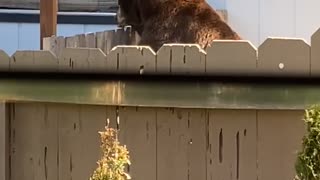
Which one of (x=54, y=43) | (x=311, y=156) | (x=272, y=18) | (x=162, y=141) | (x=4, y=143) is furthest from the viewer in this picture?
(x=272, y=18)

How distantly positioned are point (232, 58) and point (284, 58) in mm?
184

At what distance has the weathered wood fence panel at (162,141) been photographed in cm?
279

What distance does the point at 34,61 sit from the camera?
3094 millimetres

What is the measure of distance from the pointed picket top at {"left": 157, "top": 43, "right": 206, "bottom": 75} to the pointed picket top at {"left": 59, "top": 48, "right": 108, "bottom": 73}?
24cm

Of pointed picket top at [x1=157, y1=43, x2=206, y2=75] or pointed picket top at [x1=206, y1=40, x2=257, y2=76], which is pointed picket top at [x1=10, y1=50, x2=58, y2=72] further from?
pointed picket top at [x1=206, y1=40, x2=257, y2=76]

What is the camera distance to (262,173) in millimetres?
2809

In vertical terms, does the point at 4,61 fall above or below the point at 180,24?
below

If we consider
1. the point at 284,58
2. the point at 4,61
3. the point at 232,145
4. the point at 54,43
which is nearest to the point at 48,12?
the point at 54,43

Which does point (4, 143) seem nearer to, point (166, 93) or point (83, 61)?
point (83, 61)

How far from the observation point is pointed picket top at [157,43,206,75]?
110 inches

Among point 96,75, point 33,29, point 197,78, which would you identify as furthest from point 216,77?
point 33,29

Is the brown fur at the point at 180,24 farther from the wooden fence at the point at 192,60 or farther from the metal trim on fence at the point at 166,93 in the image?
the metal trim on fence at the point at 166,93

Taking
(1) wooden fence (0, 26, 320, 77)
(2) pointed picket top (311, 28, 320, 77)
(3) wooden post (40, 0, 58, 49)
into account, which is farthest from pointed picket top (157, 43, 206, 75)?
→ (3) wooden post (40, 0, 58, 49)

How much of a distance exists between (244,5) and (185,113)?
131 inches
